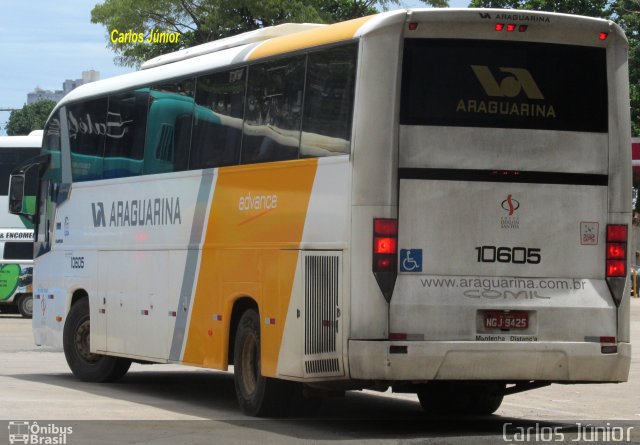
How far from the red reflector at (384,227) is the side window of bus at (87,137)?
21.2 feet

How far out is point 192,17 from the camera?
1919 inches

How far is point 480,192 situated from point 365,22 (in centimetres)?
174

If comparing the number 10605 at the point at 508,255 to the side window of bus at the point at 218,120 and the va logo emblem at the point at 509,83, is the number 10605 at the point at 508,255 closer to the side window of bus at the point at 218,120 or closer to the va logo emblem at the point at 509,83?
the va logo emblem at the point at 509,83

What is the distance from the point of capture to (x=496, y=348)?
12070 millimetres

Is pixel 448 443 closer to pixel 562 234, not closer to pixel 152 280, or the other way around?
pixel 562 234

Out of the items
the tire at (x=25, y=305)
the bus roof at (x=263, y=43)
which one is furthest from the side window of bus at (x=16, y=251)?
the bus roof at (x=263, y=43)

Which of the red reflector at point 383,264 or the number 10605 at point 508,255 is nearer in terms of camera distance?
the red reflector at point 383,264

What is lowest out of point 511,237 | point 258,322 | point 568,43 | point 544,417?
point 544,417

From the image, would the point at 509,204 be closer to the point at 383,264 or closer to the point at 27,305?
the point at 383,264

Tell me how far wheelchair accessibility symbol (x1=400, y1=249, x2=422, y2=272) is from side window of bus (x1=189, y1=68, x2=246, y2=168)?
2.77 metres

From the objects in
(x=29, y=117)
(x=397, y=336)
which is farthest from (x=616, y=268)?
(x=29, y=117)

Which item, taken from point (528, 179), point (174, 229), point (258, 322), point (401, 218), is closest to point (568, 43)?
point (528, 179)

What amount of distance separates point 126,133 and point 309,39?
4.54 metres

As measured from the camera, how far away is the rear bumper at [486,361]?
11.8 metres
